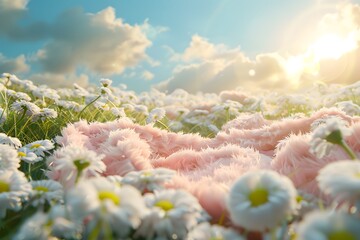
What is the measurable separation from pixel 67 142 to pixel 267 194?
1.53 metres

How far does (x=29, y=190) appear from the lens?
1218 mm

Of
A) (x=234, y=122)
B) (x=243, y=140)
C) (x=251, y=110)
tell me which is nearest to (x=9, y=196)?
(x=243, y=140)

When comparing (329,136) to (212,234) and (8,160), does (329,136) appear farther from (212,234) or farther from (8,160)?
(8,160)

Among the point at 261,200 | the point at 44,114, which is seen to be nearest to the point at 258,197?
the point at 261,200

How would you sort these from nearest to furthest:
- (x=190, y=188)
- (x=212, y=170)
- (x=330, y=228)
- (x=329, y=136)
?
(x=330, y=228) → (x=329, y=136) → (x=190, y=188) → (x=212, y=170)

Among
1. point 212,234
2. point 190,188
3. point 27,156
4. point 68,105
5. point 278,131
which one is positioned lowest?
point 212,234

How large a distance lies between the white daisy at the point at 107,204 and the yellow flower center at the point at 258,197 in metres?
0.23

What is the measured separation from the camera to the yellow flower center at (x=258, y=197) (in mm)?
876

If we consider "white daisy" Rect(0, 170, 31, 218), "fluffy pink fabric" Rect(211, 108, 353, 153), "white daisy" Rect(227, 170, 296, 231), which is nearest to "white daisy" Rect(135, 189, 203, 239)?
"white daisy" Rect(227, 170, 296, 231)

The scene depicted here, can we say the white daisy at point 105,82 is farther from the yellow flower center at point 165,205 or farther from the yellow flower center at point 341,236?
the yellow flower center at point 341,236

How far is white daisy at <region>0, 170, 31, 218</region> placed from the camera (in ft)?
3.85

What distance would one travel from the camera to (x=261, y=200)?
2.88 ft

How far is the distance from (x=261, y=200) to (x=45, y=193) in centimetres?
70

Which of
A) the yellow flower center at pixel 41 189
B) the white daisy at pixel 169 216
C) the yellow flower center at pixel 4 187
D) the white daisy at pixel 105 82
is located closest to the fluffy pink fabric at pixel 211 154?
the white daisy at pixel 169 216
